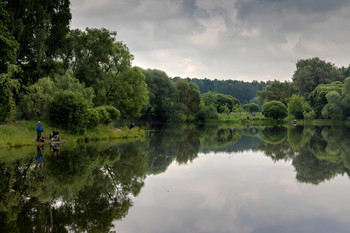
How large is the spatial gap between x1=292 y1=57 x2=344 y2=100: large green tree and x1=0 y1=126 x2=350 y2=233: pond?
96283 mm

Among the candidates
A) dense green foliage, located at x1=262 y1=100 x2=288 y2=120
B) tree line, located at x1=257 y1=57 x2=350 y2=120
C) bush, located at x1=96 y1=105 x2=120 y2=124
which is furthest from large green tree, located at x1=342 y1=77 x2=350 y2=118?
bush, located at x1=96 y1=105 x2=120 y2=124

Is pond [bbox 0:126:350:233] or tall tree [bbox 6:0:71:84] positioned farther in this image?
tall tree [bbox 6:0:71:84]

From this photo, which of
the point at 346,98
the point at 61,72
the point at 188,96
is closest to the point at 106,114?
the point at 61,72

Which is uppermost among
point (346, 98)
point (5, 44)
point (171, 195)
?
point (346, 98)

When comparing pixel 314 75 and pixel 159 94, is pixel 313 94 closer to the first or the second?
pixel 314 75

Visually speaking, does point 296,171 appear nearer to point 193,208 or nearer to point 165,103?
point 193,208

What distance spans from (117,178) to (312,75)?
354 ft

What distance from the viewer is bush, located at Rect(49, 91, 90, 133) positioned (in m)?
29.1

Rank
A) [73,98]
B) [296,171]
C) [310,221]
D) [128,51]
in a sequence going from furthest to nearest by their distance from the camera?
[128,51] < [73,98] < [296,171] < [310,221]

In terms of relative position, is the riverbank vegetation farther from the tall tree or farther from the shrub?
the shrub

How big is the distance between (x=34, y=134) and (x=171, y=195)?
19.9 metres

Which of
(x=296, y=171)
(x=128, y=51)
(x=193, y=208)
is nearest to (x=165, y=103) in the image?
(x=128, y=51)

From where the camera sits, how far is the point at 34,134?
88.4ft

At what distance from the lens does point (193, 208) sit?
9.32 metres
